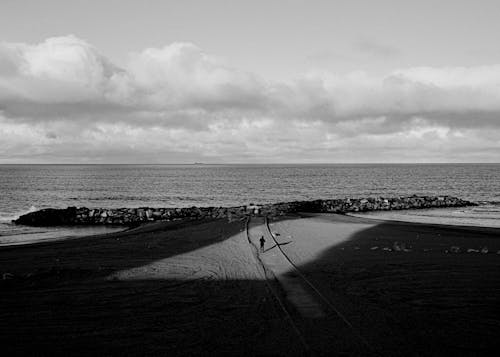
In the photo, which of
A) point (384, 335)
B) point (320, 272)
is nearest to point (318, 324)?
point (384, 335)

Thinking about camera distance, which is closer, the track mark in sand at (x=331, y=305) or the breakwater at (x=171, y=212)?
the track mark in sand at (x=331, y=305)

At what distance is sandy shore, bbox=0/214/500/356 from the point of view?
10.5 metres

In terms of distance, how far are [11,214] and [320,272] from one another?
141ft

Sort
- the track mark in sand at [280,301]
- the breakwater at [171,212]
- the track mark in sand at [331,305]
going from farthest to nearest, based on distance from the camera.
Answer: the breakwater at [171,212] → the track mark in sand at [331,305] → the track mark in sand at [280,301]

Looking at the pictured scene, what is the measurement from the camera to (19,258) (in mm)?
20906

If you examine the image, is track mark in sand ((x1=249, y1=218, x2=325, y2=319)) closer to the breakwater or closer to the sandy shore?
the sandy shore

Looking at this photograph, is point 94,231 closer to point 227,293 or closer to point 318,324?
point 227,293

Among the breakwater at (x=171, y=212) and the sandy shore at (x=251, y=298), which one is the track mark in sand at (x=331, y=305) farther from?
the breakwater at (x=171, y=212)

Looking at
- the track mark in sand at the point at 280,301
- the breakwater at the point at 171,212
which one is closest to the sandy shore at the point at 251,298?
the track mark in sand at the point at 280,301

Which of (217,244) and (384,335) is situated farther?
(217,244)

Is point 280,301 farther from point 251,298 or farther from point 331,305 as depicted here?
point 331,305

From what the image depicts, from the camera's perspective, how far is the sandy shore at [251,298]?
10.5m

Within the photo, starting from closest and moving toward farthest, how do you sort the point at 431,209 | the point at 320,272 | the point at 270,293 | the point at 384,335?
the point at 384,335
the point at 270,293
the point at 320,272
the point at 431,209

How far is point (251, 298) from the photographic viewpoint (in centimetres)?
1429
